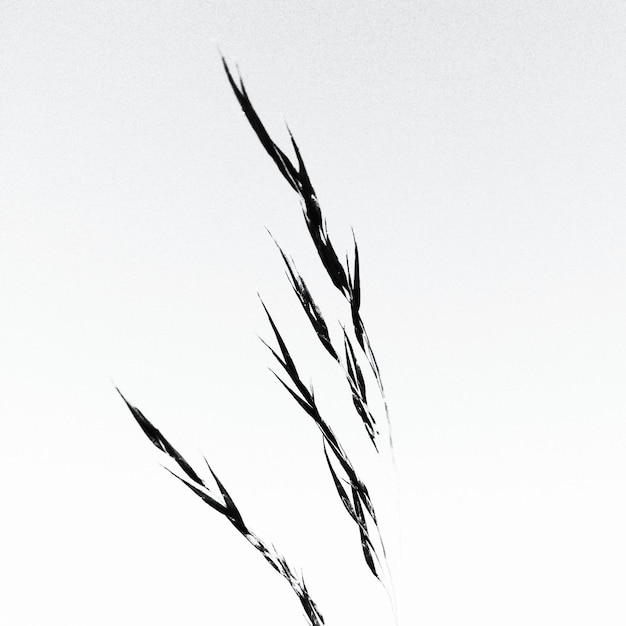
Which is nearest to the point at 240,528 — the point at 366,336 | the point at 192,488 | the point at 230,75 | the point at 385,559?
the point at 192,488

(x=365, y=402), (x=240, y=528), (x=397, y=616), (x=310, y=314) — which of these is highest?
(x=310, y=314)

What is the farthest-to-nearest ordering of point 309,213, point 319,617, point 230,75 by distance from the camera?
1. point 319,617
2. point 309,213
3. point 230,75

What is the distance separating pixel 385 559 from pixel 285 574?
14cm

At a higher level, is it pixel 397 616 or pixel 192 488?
pixel 192 488

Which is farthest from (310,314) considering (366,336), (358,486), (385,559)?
(385,559)

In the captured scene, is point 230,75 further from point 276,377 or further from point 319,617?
point 319,617

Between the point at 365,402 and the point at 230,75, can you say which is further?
the point at 365,402

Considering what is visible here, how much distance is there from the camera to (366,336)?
0.77m

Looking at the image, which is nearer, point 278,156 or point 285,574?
point 278,156

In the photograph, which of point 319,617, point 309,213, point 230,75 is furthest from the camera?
point 319,617

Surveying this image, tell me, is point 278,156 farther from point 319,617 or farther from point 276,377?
point 319,617

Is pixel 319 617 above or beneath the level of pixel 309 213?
beneath

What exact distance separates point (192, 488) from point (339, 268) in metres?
0.36

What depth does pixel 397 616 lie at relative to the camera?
720 millimetres
